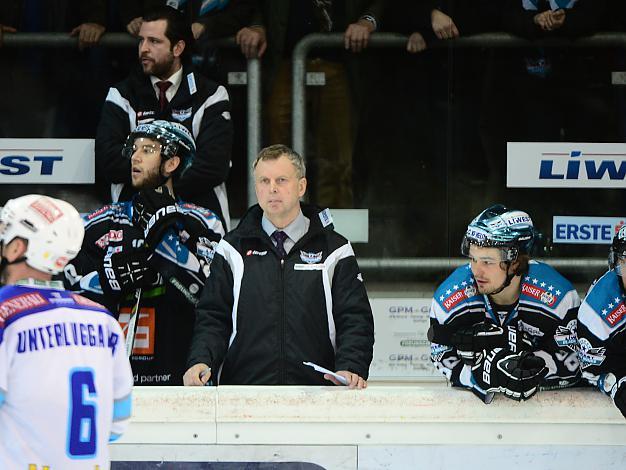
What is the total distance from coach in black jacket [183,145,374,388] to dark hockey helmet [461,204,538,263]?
45 cm

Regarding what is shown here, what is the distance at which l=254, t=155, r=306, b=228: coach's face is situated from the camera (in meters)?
4.39

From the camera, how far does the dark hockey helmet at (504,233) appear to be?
4.14 meters

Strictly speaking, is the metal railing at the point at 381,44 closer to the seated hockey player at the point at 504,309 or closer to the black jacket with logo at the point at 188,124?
the black jacket with logo at the point at 188,124

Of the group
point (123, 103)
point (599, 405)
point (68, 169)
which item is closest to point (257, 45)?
point (123, 103)

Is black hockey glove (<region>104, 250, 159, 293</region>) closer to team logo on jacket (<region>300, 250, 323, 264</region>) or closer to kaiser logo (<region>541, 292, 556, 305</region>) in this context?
team logo on jacket (<region>300, 250, 323, 264</region>)

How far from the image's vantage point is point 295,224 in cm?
444

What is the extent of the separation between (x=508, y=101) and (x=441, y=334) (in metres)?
1.76

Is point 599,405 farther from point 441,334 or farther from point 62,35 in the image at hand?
point 62,35

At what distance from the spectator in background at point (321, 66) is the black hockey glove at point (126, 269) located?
0.97 meters

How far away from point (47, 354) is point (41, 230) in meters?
0.31

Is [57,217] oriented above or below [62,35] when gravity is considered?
below

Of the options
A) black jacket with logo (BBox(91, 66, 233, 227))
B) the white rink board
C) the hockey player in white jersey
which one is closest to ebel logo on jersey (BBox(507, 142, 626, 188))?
black jacket with logo (BBox(91, 66, 233, 227))

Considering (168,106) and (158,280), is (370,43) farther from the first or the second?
(158,280)

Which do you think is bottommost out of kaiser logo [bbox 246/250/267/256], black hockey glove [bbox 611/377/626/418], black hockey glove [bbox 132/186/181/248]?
black hockey glove [bbox 611/377/626/418]
